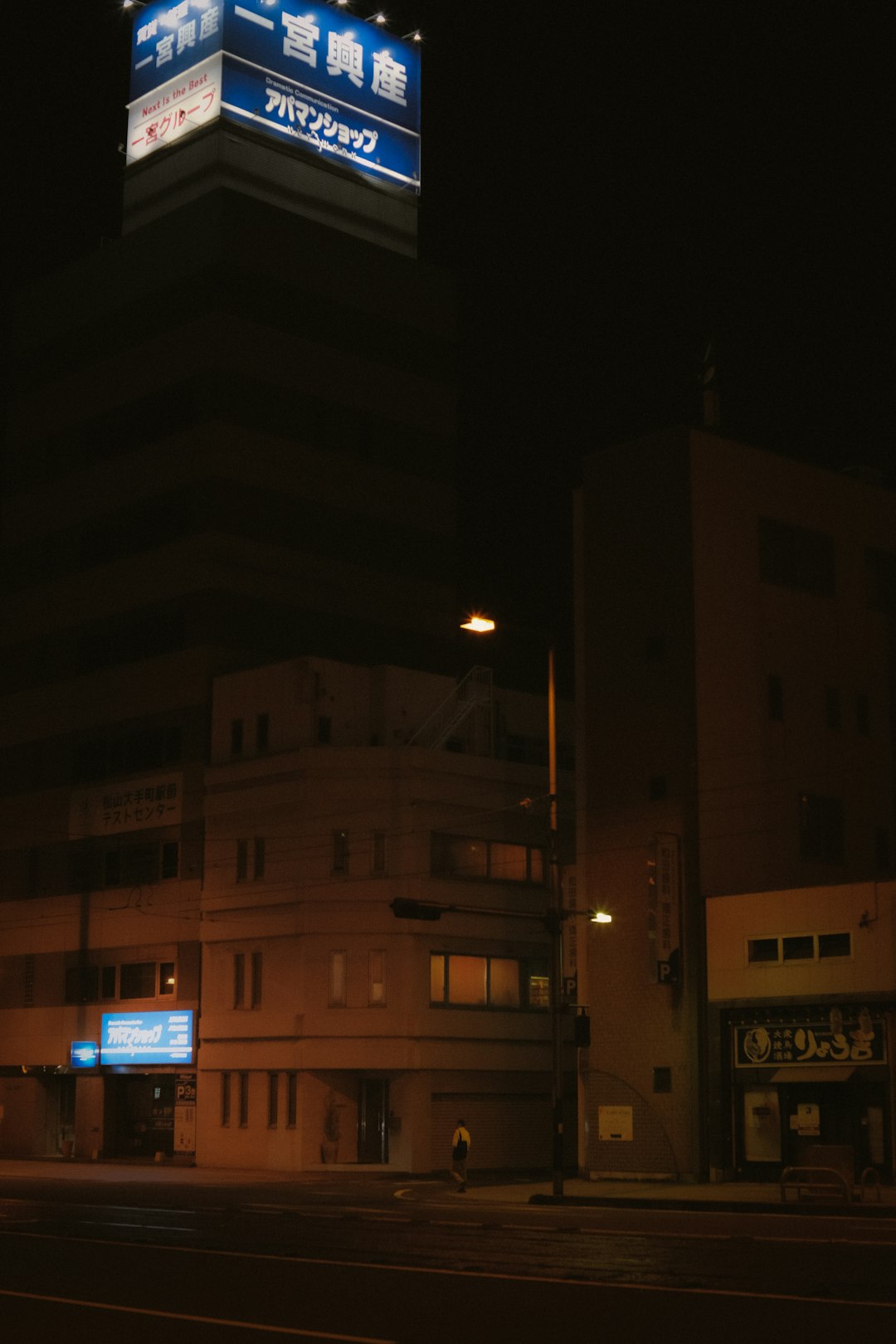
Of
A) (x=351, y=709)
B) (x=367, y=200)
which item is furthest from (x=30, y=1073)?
(x=367, y=200)

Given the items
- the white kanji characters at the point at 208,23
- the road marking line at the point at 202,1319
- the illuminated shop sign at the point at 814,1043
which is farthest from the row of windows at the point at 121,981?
the road marking line at the point at 202,1319

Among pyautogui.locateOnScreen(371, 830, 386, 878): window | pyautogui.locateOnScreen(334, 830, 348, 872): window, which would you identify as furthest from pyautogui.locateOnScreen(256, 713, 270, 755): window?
pyautogui.locateOnScreen(371, 830, 386, 878): window

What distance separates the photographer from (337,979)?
51.3m

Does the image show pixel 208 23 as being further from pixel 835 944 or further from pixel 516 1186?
pixel 516 1186

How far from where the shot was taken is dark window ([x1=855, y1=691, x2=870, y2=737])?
4859 cm

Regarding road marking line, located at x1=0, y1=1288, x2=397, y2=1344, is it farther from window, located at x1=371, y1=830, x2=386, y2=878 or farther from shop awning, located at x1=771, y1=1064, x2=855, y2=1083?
window, located at x1=371, y1=830, x2=386, y2=878

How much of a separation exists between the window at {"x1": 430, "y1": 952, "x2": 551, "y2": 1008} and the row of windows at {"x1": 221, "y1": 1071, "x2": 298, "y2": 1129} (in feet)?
17.5

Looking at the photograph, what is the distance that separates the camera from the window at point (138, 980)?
5828 centimetres

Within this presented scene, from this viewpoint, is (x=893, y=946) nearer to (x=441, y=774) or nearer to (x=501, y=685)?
(x=441, y=774)

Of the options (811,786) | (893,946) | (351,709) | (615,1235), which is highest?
(351,709)

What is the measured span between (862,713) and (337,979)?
59.0 feet

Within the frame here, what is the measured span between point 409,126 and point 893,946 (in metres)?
49.1

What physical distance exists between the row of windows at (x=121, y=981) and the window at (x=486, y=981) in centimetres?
1078

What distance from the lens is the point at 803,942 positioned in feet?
136
